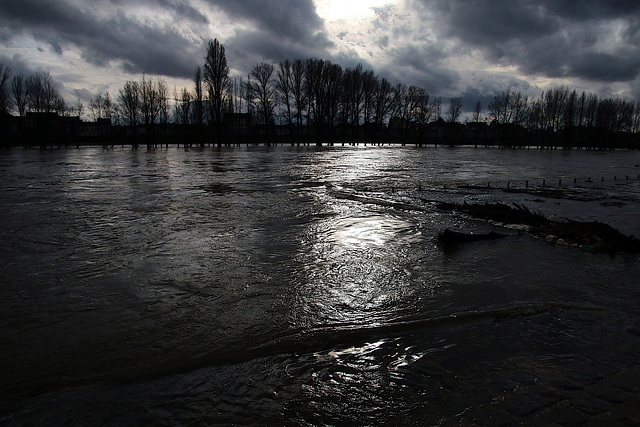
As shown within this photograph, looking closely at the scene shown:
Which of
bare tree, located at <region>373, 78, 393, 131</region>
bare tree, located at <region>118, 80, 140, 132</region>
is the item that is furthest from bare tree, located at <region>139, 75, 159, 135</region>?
bare tree, located at <region>373, 78, 393, 131</region>

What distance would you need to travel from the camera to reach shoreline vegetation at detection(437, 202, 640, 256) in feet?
19.7

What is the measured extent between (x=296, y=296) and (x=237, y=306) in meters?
0.64

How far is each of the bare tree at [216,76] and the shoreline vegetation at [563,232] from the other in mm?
55068

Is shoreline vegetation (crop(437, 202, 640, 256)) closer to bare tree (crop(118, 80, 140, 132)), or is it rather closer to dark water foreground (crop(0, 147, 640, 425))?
dark water foreground (crop(0, 147, 640, 425))

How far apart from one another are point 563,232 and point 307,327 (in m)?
5.61

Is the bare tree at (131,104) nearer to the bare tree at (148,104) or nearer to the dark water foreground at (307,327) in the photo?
the bare tree at (148,104)

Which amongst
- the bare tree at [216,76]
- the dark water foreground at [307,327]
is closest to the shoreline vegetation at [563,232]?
the dark water foreground at [307,327]

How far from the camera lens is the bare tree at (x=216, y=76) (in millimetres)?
57084

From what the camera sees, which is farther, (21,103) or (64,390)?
(21,103)

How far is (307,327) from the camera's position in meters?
3.42

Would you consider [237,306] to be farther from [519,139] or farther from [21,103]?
[519,139]

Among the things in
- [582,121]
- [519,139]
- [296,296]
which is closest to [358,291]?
[296,296]

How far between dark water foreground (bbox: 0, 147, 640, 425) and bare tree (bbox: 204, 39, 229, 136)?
55.5 m

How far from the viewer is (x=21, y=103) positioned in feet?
182
